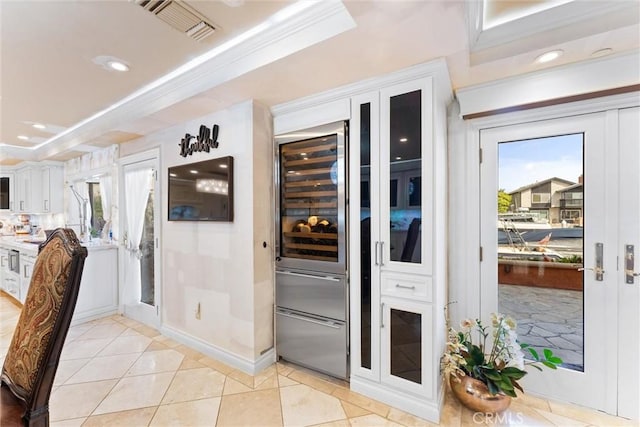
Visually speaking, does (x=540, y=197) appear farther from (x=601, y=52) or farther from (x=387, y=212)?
(x=387, y=212)

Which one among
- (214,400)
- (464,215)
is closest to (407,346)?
(464,215)

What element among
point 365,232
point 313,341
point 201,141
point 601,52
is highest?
point 601,52

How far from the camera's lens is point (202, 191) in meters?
2.73

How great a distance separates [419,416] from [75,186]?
5.86 metres

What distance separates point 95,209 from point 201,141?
3.20 meters

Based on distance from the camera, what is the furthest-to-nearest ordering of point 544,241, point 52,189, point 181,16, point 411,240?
1. point 52,189
2. point 544,241
3. point 411,240
4. point 181,16

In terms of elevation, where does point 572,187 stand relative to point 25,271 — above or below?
above

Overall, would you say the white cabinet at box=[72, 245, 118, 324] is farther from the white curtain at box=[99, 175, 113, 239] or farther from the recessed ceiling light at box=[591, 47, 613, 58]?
the recessed ceiling light at box=[591, 47, 613, 58]

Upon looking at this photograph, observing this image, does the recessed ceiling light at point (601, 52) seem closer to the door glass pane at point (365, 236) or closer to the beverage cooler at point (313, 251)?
the door glass pane at point (365, 236)

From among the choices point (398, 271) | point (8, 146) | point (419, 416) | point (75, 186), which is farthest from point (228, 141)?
point (8, 146)

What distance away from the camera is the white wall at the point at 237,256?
2.46 metres

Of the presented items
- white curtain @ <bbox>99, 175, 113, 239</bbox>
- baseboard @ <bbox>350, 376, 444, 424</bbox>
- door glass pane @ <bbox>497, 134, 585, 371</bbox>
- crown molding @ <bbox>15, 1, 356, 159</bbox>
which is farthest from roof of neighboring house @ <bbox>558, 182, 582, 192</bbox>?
white curtain @ <bbox>99, 175, 113, 239</bbox>

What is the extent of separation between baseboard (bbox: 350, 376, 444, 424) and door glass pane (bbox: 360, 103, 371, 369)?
14cm

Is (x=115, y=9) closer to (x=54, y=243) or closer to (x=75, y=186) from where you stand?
(x=54, y=243)
